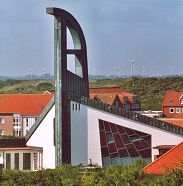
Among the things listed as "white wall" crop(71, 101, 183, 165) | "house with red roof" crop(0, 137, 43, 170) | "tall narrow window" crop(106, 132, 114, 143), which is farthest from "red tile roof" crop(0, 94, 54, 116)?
"tall narrow window" crop(106, 132, 114, 143)

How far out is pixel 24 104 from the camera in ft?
287

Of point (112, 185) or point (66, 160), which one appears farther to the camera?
point (66, 160)

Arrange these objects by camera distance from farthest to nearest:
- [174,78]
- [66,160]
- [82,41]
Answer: [174,78]
[82,41]
[66,160]

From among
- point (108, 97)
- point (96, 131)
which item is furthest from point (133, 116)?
point (108, 97)

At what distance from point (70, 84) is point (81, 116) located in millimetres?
2179

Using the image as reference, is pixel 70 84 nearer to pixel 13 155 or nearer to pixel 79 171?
pixel 13 155

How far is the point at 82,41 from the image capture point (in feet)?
158

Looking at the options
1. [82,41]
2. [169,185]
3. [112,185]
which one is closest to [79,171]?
[112,185]

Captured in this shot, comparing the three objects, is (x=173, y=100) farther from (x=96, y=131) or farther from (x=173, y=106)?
(x=96, y=131)

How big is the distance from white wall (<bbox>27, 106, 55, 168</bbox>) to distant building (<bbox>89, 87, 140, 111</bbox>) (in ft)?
124

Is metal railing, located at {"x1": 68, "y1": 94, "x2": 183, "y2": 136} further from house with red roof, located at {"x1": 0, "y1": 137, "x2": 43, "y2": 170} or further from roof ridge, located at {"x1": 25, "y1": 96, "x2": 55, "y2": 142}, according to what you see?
house with red roof, located at {"x1": 0, "y1": 137, "x2": 43, "y2": 170}

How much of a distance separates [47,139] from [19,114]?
1546 inches

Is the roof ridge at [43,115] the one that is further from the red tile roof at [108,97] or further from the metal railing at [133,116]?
the red tile roof at [108,97]

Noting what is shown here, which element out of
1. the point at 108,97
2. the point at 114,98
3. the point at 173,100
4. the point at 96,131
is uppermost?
the point at 173,100
